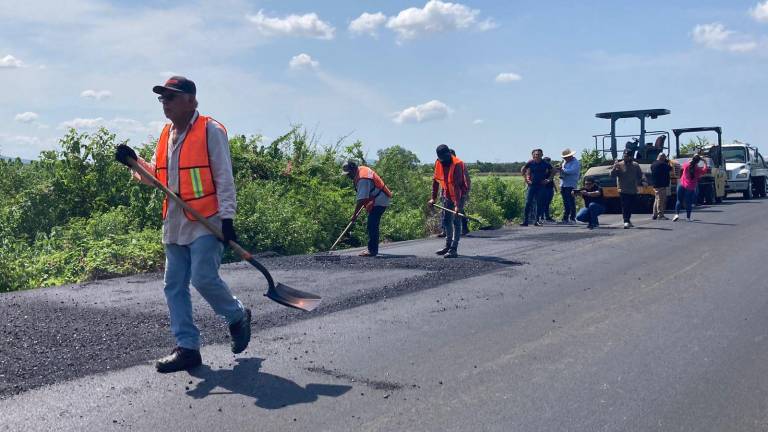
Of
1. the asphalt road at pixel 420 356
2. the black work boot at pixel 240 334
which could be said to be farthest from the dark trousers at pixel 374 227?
the black work boot at pixel 240 334

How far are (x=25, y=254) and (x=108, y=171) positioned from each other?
15.1ft

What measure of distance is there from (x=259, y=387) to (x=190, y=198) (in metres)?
1.33

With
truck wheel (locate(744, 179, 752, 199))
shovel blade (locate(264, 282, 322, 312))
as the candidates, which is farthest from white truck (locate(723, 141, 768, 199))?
shovel blade (locate(264, 282, 322, 312))

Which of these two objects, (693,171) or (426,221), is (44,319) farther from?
(693,171)

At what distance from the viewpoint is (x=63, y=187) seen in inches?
620

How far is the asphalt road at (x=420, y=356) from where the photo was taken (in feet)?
14.6

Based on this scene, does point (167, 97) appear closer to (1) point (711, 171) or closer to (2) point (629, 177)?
(2) point (629, 177)

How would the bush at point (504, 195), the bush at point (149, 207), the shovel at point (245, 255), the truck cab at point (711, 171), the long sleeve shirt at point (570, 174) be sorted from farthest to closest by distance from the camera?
the truck cab at point (711, 171) → the bush at point (504, 195) → the long sleeve shirt at point (570, 174) → the bush at point (149, 207) → the shovel at point (245, 255)

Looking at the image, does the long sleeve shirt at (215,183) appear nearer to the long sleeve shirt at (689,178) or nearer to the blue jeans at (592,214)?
the blue jeans at (592,214)

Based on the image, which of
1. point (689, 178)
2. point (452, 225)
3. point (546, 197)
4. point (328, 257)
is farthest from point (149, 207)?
point (689, 178)

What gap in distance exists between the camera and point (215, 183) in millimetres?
5270

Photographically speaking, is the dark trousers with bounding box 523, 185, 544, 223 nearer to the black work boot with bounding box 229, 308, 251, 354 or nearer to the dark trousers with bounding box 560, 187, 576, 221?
the dark trousers with bounding box 560, 187, 576, 221

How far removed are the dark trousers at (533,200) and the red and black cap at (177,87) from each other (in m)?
13.8

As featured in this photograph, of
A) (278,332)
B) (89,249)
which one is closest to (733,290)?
(278,332)
